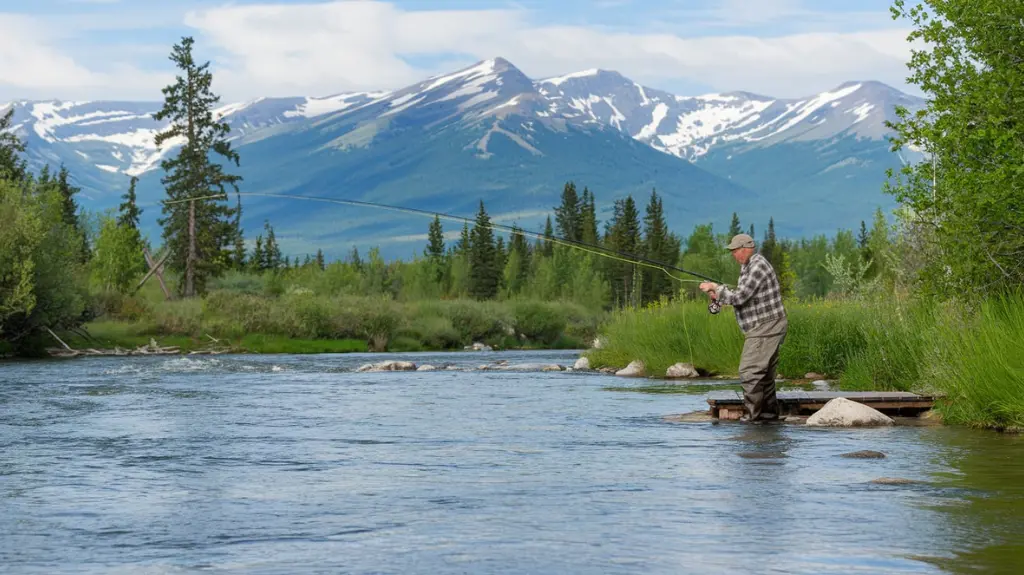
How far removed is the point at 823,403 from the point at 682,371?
11352 mm

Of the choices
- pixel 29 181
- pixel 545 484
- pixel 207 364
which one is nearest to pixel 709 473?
pixel 545 484

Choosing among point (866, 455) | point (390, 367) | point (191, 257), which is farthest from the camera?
point (191, 257)

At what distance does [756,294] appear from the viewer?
48.6 ft

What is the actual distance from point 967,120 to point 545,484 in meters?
8.61

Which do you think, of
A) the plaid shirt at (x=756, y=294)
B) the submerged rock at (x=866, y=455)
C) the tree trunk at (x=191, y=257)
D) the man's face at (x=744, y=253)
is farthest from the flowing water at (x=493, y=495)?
the tree trunk at (x=191, y=257)

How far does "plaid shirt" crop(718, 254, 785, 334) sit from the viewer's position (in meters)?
14.7

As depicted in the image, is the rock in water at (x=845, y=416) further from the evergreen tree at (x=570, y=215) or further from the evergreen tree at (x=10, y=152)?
the evergreen tree at (x=570, y=215)

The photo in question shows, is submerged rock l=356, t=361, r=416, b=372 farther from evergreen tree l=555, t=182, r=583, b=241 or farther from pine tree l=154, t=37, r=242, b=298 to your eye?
evergreen tree l=555, t=182, r=583, b=241

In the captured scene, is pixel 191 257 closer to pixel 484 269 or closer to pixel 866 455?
pixel 484 269

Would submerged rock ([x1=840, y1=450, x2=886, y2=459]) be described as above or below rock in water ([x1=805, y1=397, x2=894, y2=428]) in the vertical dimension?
below

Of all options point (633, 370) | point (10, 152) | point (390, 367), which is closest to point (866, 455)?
point (633, 370)

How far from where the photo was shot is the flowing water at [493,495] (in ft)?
25.7

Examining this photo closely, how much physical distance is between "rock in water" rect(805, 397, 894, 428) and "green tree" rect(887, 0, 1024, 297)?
2.13 meters

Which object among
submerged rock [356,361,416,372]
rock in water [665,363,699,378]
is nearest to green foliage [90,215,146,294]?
submerged rock [356,361,416,372]
